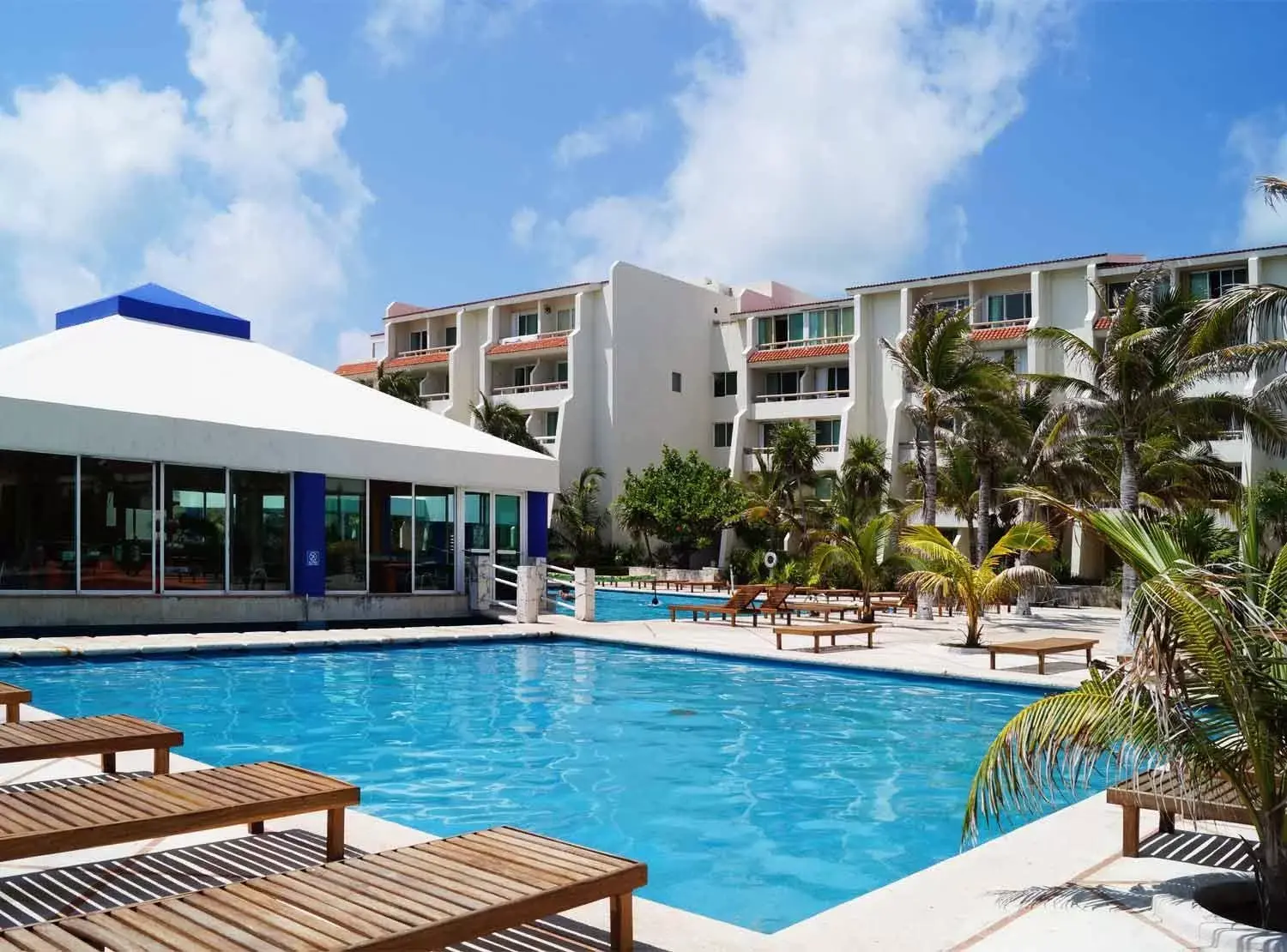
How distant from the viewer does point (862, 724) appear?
43.1 ft

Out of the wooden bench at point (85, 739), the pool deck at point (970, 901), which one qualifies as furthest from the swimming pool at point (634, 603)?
the pool deck at point (970, 901)

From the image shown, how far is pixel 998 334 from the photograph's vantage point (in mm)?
43594

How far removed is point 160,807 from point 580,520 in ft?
Answer: 143

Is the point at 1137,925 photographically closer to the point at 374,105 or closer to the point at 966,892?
the point at 966,892

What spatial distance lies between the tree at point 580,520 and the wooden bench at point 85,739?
4078 centimetres

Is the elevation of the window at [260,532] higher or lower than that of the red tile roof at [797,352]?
lower

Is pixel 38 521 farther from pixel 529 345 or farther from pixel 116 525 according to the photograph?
pixel 529 345

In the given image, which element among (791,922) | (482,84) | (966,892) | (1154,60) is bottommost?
(791,922)

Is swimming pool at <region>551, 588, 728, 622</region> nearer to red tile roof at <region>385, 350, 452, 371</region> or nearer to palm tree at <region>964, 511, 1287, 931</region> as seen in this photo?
red tile roof at <region>385, 350, 452, 371</region>

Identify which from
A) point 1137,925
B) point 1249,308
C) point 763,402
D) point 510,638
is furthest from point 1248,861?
point 763,402

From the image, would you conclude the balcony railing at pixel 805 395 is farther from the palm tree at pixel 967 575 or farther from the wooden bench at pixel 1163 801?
the wooden bench at pixel 1163 801

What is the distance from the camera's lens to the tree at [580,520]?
49125mm

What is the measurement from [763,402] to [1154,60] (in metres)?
34.1

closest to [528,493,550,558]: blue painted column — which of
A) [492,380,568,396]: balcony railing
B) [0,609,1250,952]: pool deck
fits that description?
[0,609,1250,952]: pool deck
